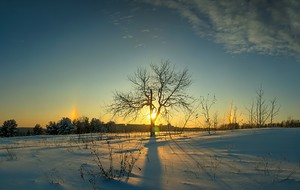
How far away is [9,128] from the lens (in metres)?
59.1

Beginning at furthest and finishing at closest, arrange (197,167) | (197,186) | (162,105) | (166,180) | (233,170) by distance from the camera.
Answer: (162,105), (197,167), (233,170), (166,180), (197,186)

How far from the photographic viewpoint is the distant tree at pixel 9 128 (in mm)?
58594

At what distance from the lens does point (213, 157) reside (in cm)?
659

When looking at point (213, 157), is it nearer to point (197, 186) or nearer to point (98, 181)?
point (197, 186)

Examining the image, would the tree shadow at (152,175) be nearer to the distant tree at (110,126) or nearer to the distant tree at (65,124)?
the distant tree at (110,126)

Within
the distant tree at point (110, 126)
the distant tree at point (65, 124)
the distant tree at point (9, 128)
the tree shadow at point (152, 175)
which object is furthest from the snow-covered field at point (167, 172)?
the distant tree at point (9, 128)

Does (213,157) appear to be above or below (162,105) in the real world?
below

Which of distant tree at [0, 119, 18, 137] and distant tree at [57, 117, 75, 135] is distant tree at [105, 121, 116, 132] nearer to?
distant tree at [57, 117, 75, 135]

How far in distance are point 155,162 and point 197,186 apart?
1.94 m

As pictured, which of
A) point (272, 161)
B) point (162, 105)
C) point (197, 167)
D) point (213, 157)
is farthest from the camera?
point (162, 105)

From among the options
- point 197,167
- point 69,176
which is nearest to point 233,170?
point 197,167

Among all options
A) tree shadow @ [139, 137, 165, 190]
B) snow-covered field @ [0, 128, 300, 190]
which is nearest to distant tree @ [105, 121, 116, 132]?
snow-covered field @ [0, 128, 300, 190]

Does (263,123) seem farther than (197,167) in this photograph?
Yes

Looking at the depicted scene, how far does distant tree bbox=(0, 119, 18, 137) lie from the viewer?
58594 millimetres
